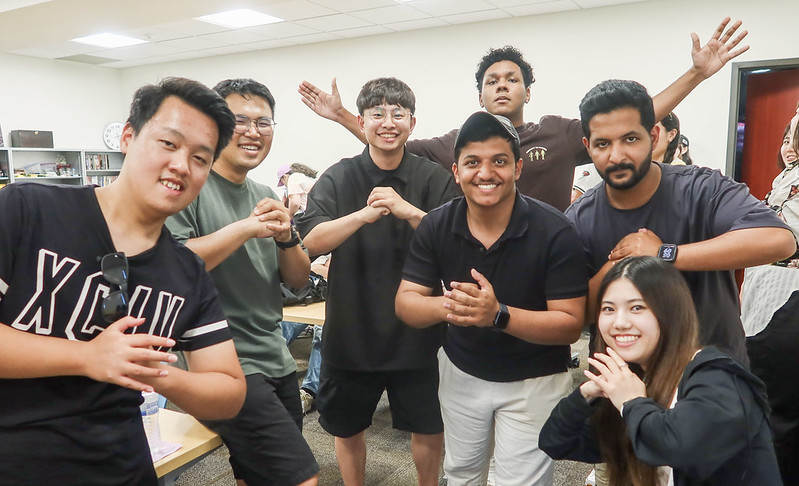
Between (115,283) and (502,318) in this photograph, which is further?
(502,318)

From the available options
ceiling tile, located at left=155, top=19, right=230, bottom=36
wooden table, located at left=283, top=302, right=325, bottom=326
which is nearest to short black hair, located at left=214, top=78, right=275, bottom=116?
wooden table, located at left=283, top=302, right=325, bottom=326

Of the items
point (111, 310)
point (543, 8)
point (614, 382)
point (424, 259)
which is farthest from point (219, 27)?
point (614, 382)

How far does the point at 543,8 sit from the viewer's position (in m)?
5.86

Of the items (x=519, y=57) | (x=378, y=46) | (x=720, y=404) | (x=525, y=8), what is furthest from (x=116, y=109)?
(x=720, y=404)

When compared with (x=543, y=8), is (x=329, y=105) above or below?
below

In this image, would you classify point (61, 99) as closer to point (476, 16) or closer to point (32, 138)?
point (32, 138)

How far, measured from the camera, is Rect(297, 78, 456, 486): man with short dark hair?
2.11 m

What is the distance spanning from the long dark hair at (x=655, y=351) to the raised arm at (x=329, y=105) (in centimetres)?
135

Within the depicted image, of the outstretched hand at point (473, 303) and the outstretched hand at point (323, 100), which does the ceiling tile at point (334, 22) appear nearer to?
the outstretched hand at point (323, 100)

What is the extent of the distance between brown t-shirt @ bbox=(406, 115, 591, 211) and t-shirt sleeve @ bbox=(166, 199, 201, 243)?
1.10 m

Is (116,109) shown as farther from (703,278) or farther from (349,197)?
(703,278)

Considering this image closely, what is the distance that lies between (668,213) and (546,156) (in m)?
0.83

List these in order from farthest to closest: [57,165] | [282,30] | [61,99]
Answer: [61,99] < [57,165] < [282,30]

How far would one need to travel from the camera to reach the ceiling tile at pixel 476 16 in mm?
6062
